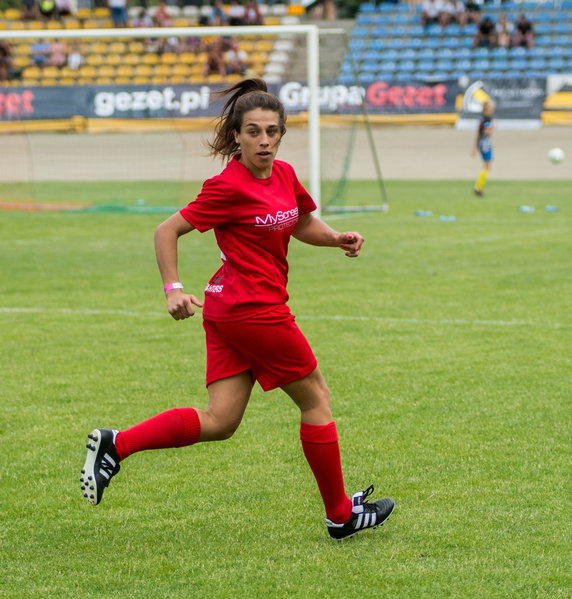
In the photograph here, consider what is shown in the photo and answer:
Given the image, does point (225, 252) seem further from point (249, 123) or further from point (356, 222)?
point (356, 222)

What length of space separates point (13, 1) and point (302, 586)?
42916 millimetres

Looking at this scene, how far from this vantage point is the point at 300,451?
6.07 metres

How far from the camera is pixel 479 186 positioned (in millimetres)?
22656


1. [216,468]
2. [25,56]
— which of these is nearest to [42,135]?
[25,56]

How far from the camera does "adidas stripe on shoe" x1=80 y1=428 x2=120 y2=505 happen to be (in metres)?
4.60

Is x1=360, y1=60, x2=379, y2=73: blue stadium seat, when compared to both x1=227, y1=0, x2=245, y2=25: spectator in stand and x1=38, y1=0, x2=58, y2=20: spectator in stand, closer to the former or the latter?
x1=227, y1=0, x2=245, y2=25: spectator in stand

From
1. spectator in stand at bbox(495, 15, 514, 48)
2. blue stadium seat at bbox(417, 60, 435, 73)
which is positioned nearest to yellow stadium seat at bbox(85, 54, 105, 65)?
blue stadium seat at bbox(417, 60, 435, 73)

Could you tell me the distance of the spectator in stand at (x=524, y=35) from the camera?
37469 millimetres

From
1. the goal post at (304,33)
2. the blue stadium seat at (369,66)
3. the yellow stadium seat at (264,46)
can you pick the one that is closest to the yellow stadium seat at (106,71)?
the yellow stadium seat at (264,46)

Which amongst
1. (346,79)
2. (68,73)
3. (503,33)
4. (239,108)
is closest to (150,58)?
(68,73)

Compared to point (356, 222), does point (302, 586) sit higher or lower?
higher

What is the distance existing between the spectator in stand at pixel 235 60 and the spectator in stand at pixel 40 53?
3425 mm

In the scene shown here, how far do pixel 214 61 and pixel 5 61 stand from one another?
157 inches

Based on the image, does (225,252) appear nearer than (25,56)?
Yes
